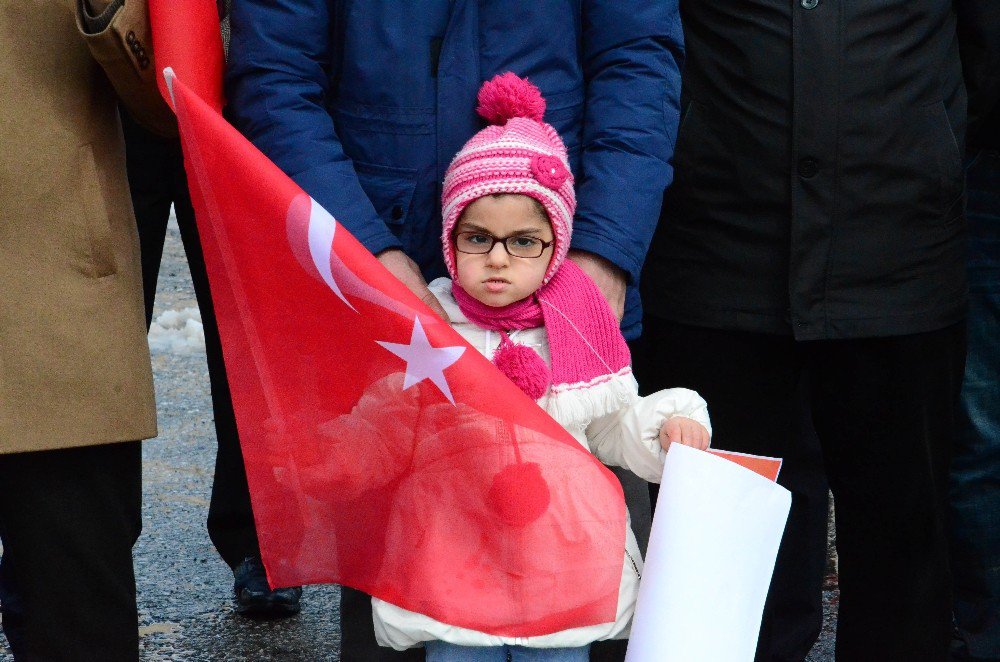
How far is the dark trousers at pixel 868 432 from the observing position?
300 centimetres

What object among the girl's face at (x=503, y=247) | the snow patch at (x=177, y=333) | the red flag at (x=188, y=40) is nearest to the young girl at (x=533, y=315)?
the girl's face at (x=503, y=247)

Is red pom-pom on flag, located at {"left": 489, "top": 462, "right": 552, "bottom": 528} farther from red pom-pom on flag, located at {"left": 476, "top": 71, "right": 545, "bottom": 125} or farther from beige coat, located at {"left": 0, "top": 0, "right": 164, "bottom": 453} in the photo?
beige coat, located at {"left": 0, "top": 0, "right": 164, "bottom": 453}

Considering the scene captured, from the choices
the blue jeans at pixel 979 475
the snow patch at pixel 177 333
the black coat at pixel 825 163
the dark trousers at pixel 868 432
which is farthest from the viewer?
the snow patch at pixel 177 333

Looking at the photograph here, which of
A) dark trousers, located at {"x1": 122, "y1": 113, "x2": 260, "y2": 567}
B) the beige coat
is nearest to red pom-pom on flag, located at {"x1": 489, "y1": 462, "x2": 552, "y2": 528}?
the beige coat

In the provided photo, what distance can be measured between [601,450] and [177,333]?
4.08m

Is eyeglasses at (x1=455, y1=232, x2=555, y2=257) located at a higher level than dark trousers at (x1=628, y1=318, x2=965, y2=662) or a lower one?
higher

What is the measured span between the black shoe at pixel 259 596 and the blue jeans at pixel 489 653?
1416 mm

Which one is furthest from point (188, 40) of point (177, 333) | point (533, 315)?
point (177, 333)

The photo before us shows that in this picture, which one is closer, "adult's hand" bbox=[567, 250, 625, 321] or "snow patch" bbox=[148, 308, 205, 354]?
"adult's hand" bbox=[567, 250, 625, 321]

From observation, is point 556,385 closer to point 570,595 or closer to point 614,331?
point 614,331

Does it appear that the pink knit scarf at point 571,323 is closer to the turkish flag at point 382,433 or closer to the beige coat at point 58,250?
the turkish flag at point 382,433

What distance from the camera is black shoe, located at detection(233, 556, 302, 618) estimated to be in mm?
3846

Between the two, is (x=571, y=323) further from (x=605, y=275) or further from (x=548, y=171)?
(x=548, y=171)

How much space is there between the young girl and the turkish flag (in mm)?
98
